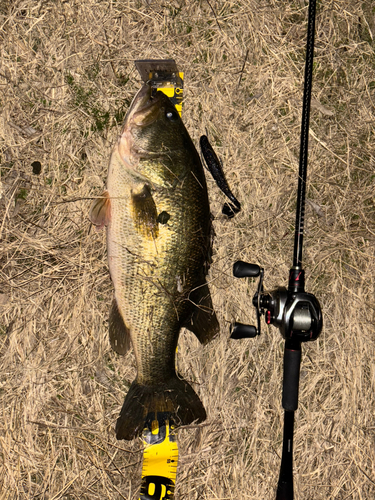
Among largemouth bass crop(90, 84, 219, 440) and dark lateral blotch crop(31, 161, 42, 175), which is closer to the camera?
largemouth bass crop(90, 84, 219, 440)

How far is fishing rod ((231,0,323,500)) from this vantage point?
2434mm

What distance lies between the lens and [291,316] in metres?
2.43

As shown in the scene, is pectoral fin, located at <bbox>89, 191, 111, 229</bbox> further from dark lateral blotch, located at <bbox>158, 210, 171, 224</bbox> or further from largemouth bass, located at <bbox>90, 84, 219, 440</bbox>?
dark lateral blotch, located at <bbox>158, 210, 171, 224</bbox>

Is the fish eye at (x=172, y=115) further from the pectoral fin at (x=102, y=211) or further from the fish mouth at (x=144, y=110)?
the pectoral fin at (x=102, y=211)

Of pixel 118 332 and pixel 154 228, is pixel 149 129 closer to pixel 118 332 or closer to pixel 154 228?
pixel 154 228

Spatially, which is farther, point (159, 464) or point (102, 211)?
point (159, 464)

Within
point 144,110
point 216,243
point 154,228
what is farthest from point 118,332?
point 144,110

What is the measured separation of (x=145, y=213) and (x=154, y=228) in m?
0.10

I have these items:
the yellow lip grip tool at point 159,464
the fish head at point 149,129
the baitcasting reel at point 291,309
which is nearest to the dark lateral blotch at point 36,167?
the fish head at point 149,129

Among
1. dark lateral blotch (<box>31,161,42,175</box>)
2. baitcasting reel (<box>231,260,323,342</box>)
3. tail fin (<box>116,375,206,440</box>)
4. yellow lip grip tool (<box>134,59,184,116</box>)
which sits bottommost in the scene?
tail fin (<box>116,375,206,440</box>)

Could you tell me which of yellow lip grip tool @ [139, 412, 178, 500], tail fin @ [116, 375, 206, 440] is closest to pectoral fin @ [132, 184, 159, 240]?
tail fin @ [116, 375, 206, 440]

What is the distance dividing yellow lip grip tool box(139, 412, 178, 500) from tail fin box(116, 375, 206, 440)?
1.01ft

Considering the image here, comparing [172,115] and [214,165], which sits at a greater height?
[172,115]

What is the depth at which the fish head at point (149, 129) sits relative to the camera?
2.41m
